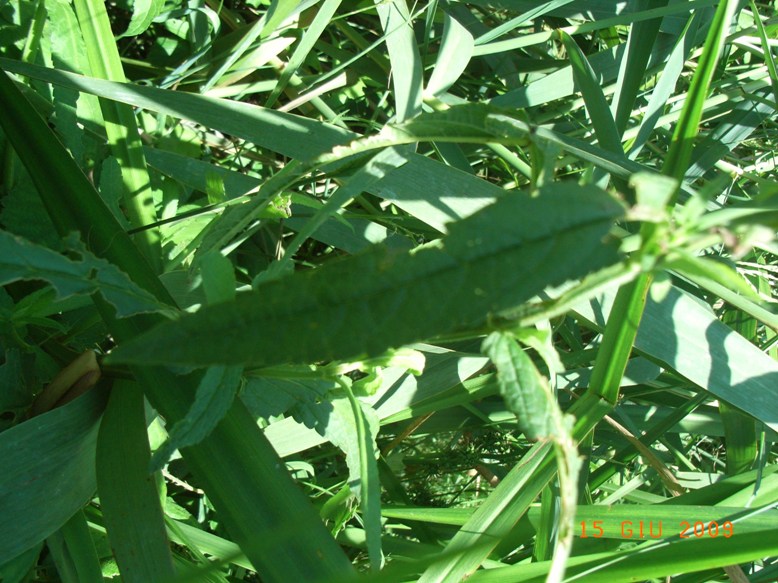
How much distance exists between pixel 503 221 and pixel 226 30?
1197 mm

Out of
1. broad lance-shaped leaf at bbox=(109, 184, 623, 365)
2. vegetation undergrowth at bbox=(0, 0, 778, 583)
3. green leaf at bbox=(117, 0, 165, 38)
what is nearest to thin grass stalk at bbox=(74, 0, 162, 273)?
vegetation undergrowth at bbox=(0, 0, 778, 583)

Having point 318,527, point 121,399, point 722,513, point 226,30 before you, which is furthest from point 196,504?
point 226,30

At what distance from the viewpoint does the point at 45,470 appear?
0.68m

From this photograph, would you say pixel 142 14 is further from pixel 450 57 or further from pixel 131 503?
pixel 131 503

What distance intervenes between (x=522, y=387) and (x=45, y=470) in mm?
499

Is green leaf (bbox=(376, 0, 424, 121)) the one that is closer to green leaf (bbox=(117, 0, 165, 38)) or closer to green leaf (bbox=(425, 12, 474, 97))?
green leaf (bbox=(425, 12, 474, 97))

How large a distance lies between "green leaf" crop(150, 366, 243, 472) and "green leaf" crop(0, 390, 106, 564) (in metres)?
0.24

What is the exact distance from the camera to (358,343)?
0.35 meters

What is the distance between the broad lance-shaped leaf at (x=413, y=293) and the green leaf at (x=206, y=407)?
135mm

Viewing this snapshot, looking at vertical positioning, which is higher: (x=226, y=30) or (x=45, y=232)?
(x=226, y=30)

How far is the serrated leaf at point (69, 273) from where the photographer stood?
502 mm

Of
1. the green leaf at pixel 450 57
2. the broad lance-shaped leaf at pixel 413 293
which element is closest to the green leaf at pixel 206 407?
the broad lance-shaped leaf at pixel 413 293

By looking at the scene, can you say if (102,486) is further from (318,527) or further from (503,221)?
(503,221)

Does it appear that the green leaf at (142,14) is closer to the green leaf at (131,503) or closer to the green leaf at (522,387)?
the green leaf at (131,503)
